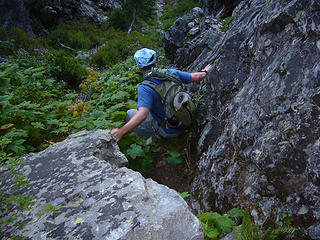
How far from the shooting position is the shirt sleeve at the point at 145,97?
3.29m

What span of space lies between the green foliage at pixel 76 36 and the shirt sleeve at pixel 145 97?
11.6 metres

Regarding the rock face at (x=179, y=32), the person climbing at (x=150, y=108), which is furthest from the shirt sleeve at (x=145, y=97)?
the rock face at (x=179, y=32)

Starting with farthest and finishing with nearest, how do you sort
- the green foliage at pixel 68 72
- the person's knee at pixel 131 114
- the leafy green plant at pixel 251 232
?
the green foliage at pixel 68 72 < the person's knee at pixel 131 114 < the leafy green plant at pixel 251 232

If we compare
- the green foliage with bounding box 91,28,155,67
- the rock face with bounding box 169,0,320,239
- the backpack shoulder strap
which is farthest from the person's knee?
the green foliage with bounding box 91,28,155,67

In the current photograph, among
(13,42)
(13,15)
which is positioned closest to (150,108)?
(13,42)

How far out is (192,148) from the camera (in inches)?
148

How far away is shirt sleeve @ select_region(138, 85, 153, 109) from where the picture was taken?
329cm

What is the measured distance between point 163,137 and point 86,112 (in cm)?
170

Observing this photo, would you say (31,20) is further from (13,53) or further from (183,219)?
(183,219)

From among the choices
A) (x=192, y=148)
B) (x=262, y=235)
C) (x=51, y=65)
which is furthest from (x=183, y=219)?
(x=51, y=65)

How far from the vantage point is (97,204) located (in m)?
1.83

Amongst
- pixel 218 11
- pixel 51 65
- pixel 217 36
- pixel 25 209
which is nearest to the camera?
pixel 25 209

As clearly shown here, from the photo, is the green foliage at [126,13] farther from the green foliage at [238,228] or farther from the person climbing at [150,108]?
the green foliage at [238,228]

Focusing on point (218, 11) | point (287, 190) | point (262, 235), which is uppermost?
point (218, 11)
